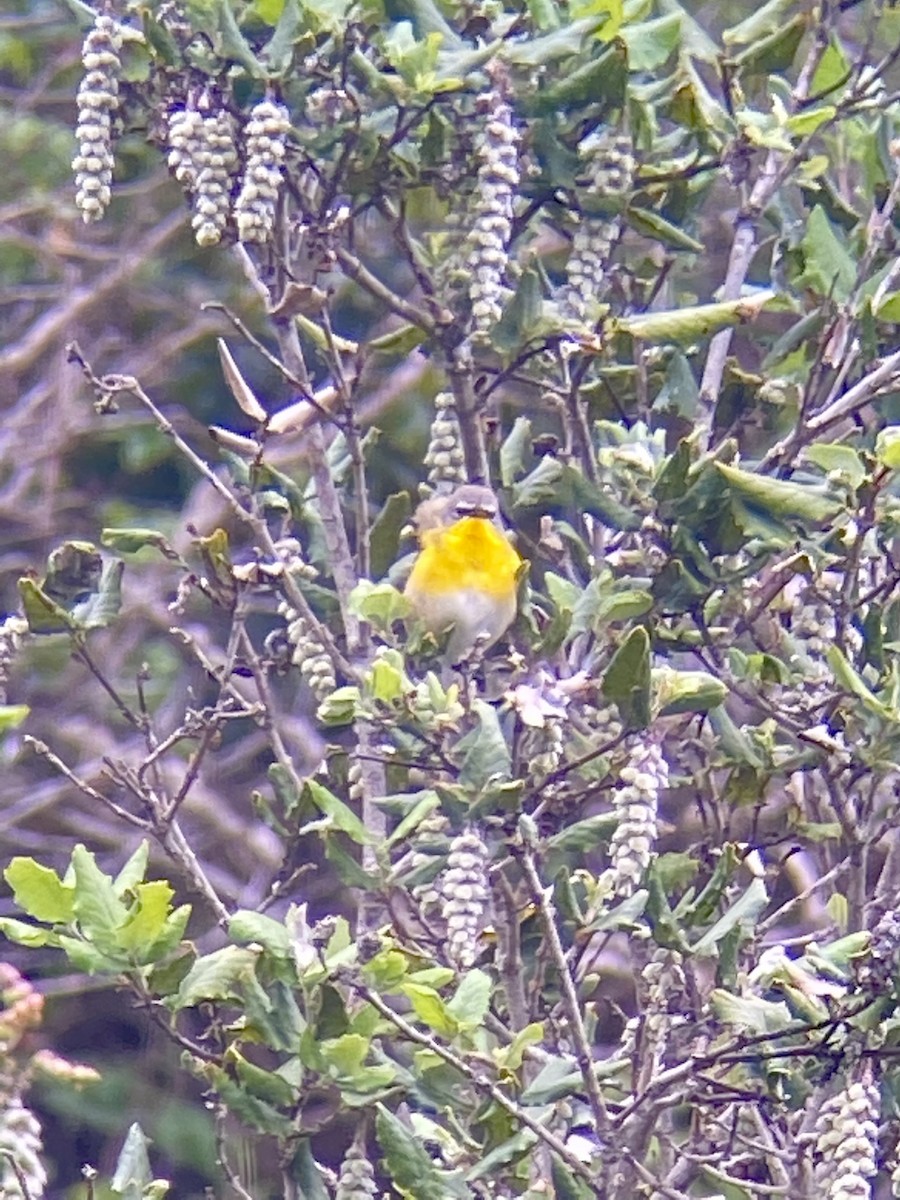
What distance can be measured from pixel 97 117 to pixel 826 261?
817mm

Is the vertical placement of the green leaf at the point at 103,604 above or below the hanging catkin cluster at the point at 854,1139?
above

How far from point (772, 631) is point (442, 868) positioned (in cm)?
56

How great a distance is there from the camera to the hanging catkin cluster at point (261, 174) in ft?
7.05

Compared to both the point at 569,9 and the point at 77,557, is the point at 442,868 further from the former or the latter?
the point at 569,9

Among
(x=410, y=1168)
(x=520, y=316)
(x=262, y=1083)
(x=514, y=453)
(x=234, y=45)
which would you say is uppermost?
(x=234, y=45)

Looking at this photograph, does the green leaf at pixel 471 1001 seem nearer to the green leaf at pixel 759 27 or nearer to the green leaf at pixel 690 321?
the green leaf at pixel 690 321

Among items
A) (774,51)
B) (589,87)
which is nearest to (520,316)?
(589,87)

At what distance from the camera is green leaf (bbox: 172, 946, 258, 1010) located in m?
2.03

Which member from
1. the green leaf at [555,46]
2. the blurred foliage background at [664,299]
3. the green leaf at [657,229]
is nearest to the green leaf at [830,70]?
the blurred foliage background at [664,299]

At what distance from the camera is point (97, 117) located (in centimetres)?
224

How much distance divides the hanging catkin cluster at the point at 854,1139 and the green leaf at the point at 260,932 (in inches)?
20.0

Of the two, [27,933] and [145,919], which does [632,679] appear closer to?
[145,919]

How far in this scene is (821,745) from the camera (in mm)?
2238

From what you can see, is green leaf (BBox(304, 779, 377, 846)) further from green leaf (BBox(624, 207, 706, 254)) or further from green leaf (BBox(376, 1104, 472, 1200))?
green leaf (BBox(624, 207, 706, 254))
